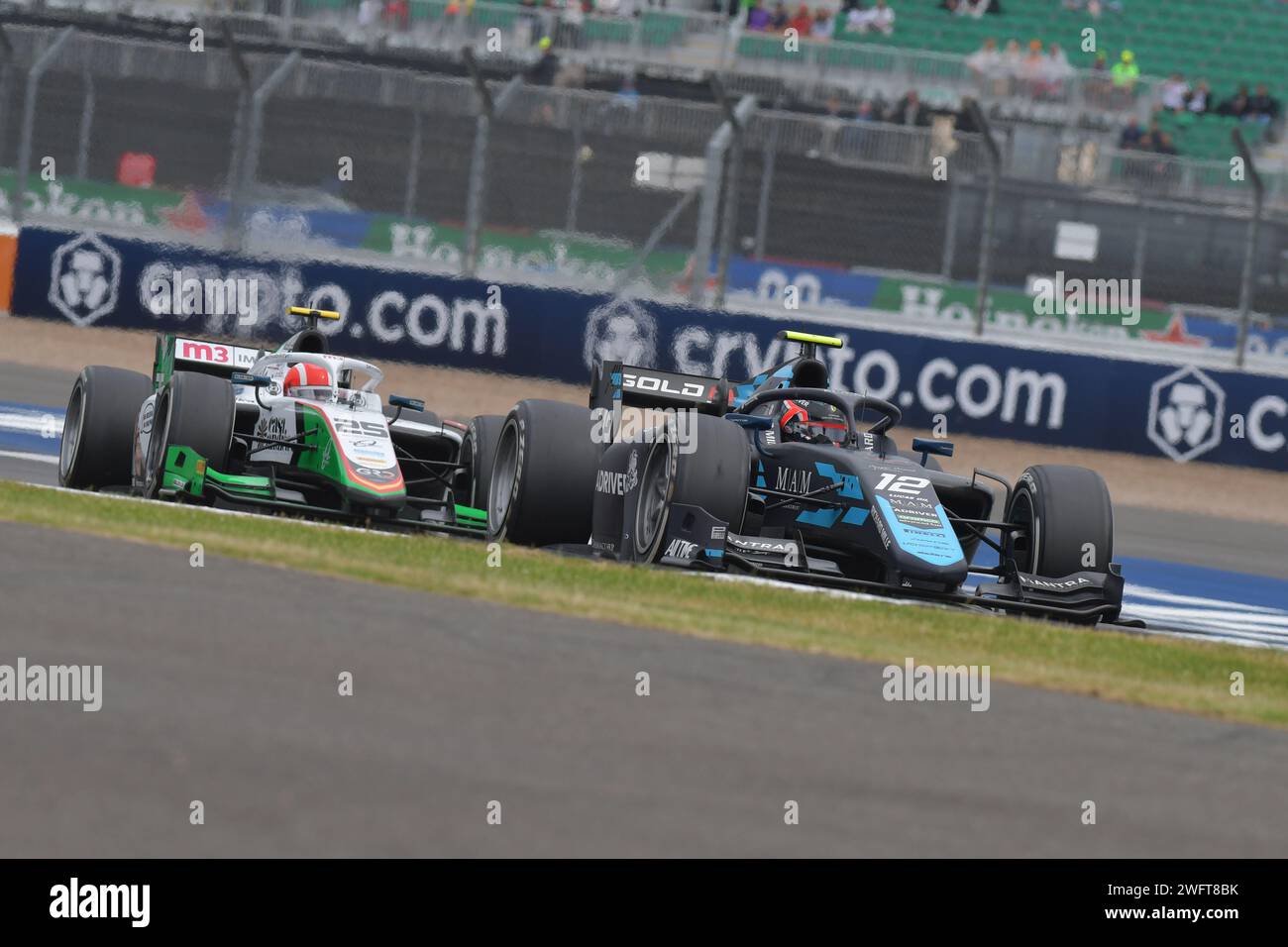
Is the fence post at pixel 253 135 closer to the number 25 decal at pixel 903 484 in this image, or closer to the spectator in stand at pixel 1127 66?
the number 25 decal at pixel 903 484

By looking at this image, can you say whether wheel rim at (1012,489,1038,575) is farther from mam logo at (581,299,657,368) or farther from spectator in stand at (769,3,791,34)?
spectator in stand at (769,3,791,34)

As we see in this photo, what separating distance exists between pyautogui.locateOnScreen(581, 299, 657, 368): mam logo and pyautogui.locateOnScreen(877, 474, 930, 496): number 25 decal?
974cm

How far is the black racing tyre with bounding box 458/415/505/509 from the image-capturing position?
523 inches

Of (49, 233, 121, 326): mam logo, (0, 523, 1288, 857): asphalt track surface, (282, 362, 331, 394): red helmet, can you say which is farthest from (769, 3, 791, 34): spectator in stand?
(0, 523, 1288, 857): asphalt track surface

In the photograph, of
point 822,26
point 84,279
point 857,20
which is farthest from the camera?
point 857,20

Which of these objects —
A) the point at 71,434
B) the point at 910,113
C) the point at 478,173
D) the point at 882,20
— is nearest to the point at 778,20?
the point at 882,20

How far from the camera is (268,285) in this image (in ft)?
72.3

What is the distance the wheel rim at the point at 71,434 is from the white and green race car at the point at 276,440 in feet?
0.05

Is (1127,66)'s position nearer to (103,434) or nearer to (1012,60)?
(1012,60)

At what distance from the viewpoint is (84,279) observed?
2230 cm

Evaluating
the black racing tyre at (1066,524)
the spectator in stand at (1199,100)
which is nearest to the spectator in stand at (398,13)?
the spectator in stand at (1199,100)

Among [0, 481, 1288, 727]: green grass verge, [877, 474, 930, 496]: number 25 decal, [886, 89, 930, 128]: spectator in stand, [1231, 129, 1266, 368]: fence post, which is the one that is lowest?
[0, 481, 1288, 727]: green grass verge

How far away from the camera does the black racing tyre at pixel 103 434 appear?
1366 centimetres

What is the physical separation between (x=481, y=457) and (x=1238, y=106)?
2293cm
